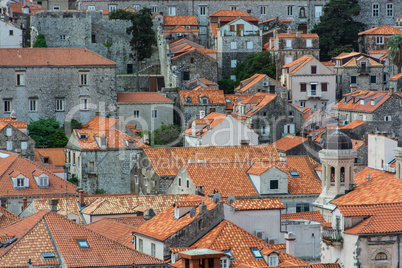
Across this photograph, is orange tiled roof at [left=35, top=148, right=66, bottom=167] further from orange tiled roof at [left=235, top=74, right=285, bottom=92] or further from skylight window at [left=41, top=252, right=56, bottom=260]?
skylight window at [left=41, top=252, right=56, bottom=260]

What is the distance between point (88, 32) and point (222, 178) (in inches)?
1661

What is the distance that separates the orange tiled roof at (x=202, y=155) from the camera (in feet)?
274

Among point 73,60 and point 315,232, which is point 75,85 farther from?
point 315,232

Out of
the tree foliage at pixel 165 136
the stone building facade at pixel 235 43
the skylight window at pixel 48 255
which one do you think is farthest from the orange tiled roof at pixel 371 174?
the stone building facade at pixel 235 43

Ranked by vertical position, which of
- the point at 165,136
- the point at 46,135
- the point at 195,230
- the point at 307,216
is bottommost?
the point at 165,136

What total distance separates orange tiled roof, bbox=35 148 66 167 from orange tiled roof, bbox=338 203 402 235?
43943 millimetres

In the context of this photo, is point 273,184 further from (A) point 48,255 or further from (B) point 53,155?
(A) point 48,255

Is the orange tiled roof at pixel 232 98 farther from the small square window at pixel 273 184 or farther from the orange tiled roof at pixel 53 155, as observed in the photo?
the small square window at pixel 273 184

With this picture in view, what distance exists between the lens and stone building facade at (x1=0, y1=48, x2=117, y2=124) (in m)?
101

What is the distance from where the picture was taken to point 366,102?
354 ft

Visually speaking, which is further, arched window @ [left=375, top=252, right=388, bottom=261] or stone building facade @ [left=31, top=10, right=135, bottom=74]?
stone building facade @ [left=31, top=10, right=135, bottom=74]

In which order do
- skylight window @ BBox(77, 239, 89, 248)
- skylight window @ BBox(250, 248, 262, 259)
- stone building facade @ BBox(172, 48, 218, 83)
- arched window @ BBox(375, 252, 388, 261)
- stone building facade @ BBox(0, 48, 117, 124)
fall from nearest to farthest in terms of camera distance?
skylight window @ BBox(77, 239, 89, 248) → arched window @ BBox(375, 252, 388, 261) → skylight window @ BBox(250, 248, 262, 259) → stone building facade @ BBox(0, 48, 117, 124) → stone building facade @ BBox(172, 48, 218, 83)

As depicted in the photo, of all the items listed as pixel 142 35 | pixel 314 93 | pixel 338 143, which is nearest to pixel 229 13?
pixel 142 35

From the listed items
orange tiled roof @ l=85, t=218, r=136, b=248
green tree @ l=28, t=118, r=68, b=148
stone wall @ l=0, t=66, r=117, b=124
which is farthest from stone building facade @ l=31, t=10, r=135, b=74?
orange tiled roof @ l=85, t=218, r=136, b=248
